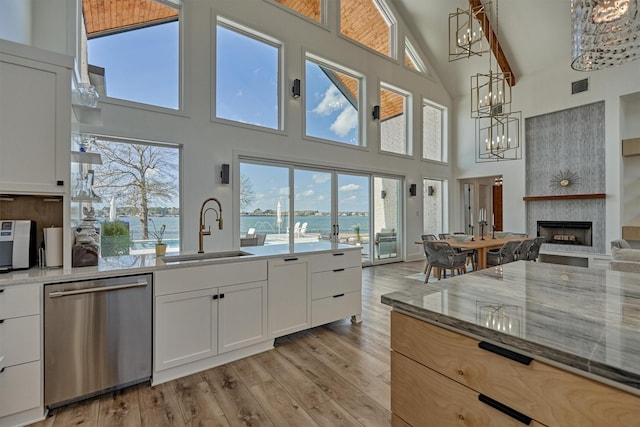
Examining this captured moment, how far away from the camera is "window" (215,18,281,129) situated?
16.2 feet

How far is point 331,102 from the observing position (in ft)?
21.1

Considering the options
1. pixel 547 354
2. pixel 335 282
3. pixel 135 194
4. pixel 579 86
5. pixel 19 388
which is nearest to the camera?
pixel 547 354

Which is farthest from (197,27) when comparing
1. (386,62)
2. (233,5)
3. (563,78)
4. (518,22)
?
(563,78)

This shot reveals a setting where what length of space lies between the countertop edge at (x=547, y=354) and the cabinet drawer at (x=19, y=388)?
2263 millimetres

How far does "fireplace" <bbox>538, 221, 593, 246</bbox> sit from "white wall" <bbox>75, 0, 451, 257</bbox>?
4.26 metres

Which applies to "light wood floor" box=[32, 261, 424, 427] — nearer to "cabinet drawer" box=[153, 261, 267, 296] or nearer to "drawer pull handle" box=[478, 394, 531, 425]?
"cabinet drawer" box=[153, 261, 267, 296]

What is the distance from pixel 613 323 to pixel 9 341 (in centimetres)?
284

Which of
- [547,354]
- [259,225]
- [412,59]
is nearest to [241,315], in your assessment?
[547,354]

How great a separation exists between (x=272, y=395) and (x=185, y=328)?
81cm

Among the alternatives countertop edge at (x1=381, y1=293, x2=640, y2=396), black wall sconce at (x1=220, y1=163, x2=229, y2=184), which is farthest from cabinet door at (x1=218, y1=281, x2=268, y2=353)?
black wall sconce at (x1=220, y1=163, x2=229, y2=184)

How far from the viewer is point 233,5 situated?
16.0ft

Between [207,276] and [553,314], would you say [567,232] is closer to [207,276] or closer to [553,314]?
[553,314]

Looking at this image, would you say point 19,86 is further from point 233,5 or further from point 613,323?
point 233,5

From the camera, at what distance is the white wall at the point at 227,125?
432 cm
